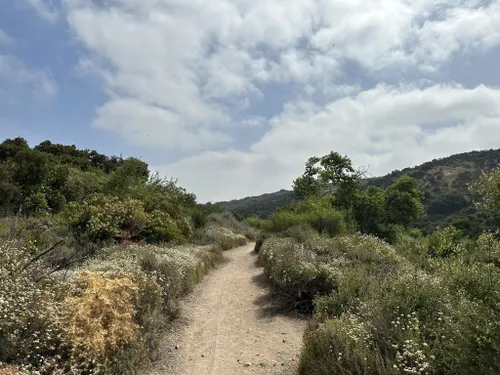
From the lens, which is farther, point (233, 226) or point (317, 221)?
point (233, 226)

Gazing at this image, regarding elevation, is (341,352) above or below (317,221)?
below

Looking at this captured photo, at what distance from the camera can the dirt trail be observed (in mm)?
7000

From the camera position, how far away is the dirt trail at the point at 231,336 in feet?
23.0

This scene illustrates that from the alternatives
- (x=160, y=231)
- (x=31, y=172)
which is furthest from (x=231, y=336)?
(x=31, y=172)

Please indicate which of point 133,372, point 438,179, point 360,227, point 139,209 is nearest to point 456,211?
point 438,179

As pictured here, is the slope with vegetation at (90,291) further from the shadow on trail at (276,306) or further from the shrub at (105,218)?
the shadow on trail at (276,306)

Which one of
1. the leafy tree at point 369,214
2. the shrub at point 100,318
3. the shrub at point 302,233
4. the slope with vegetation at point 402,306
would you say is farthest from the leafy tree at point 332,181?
the shrub at point 100,318

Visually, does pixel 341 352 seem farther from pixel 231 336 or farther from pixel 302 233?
pixel 302 233

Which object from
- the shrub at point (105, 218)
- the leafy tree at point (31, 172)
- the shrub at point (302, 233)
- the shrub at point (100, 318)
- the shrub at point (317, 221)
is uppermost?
the leafy tree at point (31, 172)

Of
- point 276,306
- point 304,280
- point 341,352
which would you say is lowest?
point 276,306

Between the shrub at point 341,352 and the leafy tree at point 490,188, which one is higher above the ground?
the leafy tree at point 490,188

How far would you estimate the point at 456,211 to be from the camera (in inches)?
1714

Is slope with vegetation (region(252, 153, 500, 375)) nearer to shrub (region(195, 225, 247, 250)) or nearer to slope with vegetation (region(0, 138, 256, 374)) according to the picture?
slope with vegetation (region(0, 138, 256, 374))

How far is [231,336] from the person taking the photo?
340 inches
